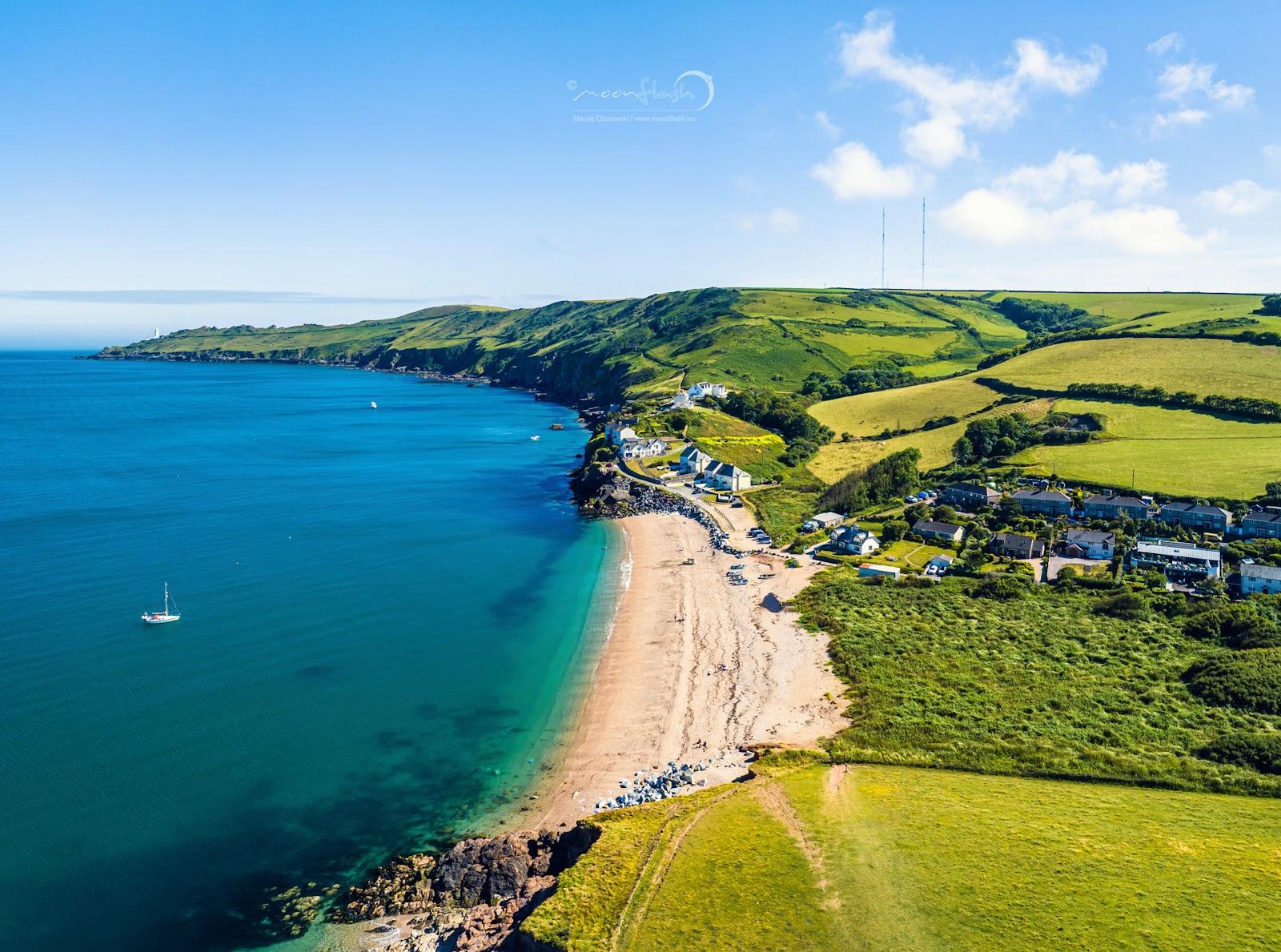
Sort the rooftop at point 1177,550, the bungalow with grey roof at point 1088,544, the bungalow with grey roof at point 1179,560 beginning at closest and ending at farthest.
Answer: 1. the bungalow with grey roof at point 1179,560
2. the rooftop at point 1177,550
3. the bungalow with grey roof at point 1088,544

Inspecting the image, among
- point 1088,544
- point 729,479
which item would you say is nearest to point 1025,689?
point 1088,544

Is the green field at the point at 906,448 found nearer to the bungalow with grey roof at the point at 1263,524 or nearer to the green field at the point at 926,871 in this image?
the bungalow with grey roof at the point at 1263,524

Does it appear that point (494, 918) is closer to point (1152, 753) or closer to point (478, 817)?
point (478, 817)

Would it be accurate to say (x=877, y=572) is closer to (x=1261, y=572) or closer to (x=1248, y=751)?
(x=1261, y=572)

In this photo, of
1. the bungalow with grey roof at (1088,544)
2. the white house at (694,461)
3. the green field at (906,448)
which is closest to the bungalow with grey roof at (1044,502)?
the bungalow with grey roof at (1088,544)

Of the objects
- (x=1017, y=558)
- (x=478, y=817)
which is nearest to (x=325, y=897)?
(x=478, y=817)

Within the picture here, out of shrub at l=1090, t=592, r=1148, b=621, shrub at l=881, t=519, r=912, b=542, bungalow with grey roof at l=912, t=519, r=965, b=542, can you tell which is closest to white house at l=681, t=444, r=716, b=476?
shrub at l=881, t=519, r=912, b=542

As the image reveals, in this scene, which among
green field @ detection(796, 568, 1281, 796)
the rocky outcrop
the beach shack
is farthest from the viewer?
the beach shack

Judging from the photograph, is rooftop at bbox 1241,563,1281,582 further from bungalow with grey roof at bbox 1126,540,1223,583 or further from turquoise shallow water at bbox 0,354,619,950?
turquoise shallow water at bbox 0,354,619,950
